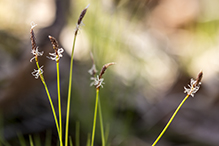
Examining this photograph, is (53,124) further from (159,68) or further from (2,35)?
(159,68)

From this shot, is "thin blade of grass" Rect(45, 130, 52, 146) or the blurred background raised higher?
the blurred background

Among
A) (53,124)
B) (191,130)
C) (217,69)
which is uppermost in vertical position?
(217,69)

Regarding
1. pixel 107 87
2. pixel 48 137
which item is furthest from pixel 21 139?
pixel 107 87

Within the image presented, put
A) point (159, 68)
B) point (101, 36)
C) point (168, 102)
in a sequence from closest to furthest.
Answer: point (101, 36)
point (168, 102)
point (159, 68)

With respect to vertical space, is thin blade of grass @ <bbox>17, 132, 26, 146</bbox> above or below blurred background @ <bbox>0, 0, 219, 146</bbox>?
below

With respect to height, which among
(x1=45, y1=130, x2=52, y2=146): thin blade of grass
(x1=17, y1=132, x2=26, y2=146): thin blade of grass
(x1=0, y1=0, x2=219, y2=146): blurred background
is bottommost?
(x1=17, y1=132, x2=26, y2=146): thin blade of grass

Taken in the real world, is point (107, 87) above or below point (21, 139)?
above

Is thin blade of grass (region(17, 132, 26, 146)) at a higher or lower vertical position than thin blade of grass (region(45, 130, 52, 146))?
lower

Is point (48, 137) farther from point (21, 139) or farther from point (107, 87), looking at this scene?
point (107, 87)

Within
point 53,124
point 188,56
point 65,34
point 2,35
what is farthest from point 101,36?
point 188,56

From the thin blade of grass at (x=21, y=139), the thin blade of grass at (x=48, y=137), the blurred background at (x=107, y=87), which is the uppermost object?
the blurred background at (x=107, y=87)

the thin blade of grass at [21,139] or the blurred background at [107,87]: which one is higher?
the blurred background at [107,87]
